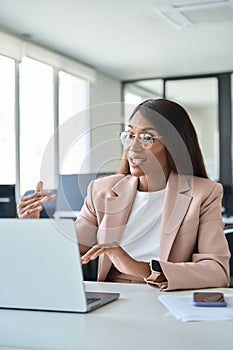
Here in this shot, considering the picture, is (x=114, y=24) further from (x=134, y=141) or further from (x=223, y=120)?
(x=134, y=141)

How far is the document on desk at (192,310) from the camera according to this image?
3.97 feet

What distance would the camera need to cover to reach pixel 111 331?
Answer: 3.85ft

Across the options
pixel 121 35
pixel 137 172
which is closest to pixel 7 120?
pixel 121 35

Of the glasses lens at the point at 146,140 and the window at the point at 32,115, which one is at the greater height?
the window at the point at 32,115

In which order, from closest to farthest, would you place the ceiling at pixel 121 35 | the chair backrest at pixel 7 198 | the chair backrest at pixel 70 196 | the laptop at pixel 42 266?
the laptop at pixel 42 266 → the chair backrest at pixel 70 196 → the chair backrest at pixel 7 198 → the ceiling at pixel 121 35

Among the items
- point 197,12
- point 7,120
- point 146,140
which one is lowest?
point 146,140

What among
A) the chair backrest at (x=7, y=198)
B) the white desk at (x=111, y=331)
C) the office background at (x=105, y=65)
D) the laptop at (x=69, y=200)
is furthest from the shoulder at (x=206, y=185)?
the chair backrest at (x=7, y=198)

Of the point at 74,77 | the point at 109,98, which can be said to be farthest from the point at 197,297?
the point at 109,98

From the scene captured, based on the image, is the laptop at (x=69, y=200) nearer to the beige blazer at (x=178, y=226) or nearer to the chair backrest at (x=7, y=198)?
the chair backrest at (x=7, y=198)

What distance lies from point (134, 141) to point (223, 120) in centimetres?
715

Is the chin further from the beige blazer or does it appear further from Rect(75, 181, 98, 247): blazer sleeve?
Rect(75, 181, 98, 247): blazer sleeve

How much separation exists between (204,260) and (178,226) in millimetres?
149

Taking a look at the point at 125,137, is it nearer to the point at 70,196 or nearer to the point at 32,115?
the point at 70,196

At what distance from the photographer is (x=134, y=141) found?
5.95ft
